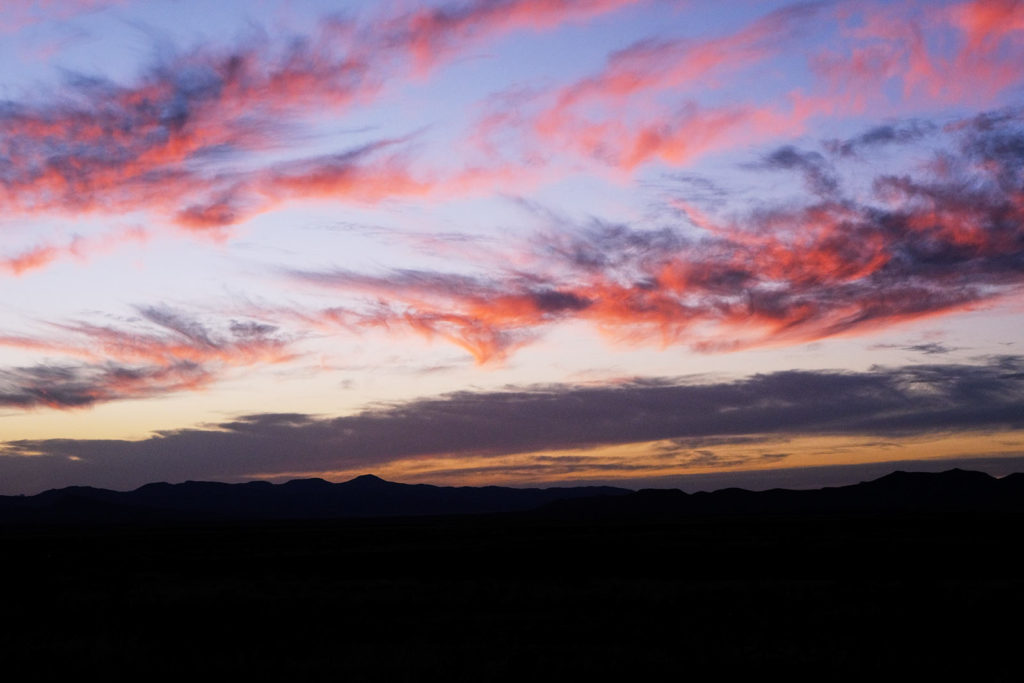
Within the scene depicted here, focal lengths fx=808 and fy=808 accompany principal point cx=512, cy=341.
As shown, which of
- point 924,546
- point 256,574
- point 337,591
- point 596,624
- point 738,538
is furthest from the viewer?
point 738,538

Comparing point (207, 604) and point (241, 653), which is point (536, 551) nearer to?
point (207, 604)

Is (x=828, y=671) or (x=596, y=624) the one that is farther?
(x=596, y=624)

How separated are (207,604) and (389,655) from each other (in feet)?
42.1

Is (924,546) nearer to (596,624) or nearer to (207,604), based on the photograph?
(596,624)

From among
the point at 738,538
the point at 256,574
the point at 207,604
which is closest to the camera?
the point at 207,604

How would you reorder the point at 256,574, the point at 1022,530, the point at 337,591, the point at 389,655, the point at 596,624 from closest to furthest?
the point at 389,655
the point at 596,624
the point at 337,591
the point at 256,574
the point at 1022,530

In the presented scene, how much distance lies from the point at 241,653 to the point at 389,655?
3.68 m

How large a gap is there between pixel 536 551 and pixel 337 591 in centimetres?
2539

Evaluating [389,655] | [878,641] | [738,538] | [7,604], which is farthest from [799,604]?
[738,538]

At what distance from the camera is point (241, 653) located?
18812mm

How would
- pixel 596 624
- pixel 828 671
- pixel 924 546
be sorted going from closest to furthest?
1. pixel 828 671
2. pixel 596 624
3. pixel 924 546

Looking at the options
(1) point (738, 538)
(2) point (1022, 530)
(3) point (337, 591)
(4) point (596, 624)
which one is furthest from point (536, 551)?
(2) point (1022, 530)

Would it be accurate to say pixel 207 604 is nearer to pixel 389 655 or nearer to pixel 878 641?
pixel 389 655

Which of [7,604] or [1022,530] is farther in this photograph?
[1022,530]
